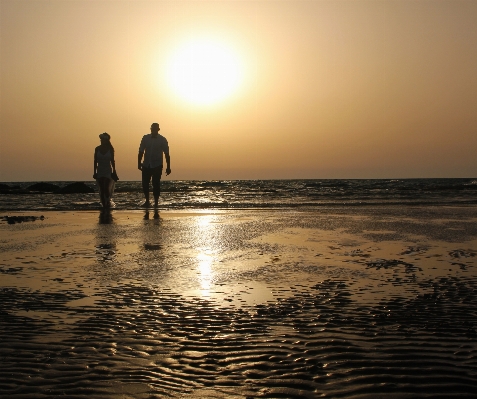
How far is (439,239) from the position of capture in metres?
8.49

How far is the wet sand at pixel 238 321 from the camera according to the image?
104 inches

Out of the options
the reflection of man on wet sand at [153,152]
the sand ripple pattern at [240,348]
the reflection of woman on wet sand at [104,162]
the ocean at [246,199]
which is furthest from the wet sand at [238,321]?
the ocean at [246,199]

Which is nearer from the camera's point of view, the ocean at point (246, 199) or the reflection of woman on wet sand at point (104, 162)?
the reflection of woman on wet sand at point (104, 162)

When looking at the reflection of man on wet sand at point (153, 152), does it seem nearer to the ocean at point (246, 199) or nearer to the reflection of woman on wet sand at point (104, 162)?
the reflection of woman on wet sand at point (104, 162)

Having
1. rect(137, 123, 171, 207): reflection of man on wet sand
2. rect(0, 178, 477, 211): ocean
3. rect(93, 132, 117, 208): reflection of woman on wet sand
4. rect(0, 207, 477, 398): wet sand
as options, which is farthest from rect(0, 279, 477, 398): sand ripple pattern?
rect(0, 178, 477, 211): ocean

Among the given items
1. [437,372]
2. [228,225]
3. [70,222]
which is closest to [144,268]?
[437,372]

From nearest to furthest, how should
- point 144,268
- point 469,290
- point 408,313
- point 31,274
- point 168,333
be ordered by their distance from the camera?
point 168,333, point 408,313, point 469,290, point 31,274, point 144,268

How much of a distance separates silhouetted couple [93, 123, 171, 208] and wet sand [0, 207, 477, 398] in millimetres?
8053

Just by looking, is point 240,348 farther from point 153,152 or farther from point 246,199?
point 246,199

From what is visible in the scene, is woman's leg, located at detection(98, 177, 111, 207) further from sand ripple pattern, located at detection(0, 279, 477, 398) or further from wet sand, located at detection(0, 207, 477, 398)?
sand ripple pattern, located at detection(0, 279, 477, 398)

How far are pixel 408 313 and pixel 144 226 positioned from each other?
7.54 meters

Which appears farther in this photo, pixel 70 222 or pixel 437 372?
pixel 70 222

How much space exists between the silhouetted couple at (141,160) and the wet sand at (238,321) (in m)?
8.05

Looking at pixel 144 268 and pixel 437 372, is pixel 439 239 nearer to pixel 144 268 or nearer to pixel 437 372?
pixel 144 268
